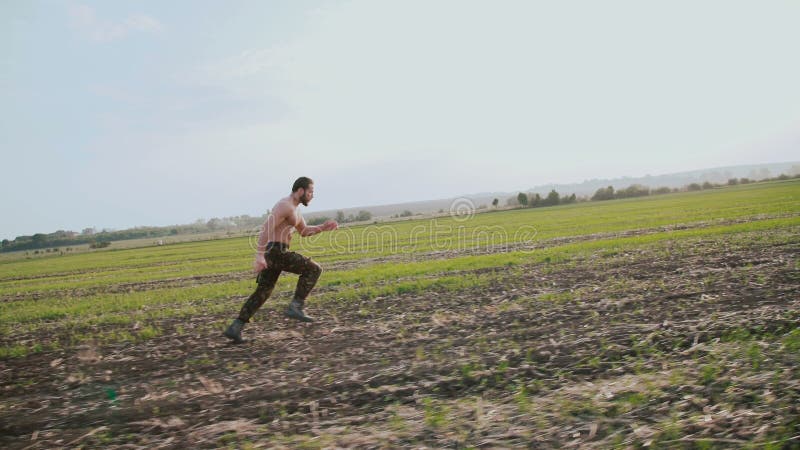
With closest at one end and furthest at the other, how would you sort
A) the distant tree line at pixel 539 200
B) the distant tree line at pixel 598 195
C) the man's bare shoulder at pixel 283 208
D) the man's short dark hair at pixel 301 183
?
the man's bare shoulder at pixel 283 208 < the man's short dark hair at pixel 301 183 < the distant tree line at pixel 539 200 < the distant tree line at pixel 598 195

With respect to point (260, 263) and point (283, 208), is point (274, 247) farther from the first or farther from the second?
point (283, 208)

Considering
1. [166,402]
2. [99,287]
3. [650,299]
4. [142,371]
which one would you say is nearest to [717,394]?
[650,299]

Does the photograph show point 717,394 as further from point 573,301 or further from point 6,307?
point 6,307

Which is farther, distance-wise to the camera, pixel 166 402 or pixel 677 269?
pixel 677 269

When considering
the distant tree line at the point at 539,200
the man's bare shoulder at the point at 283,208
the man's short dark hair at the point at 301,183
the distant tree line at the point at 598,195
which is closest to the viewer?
the man's bare shoulder at the point at 283,208

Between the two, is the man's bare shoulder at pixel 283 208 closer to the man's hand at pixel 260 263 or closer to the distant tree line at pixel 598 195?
the man's hand at pixel 260 263

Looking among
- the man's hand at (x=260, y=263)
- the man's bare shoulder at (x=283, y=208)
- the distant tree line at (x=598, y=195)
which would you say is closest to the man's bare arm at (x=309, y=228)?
the man's bare shoulder at (x=283, y=208)

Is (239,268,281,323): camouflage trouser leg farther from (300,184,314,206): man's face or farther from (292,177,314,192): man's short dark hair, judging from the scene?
(292,177,314,192): man's short dark hair

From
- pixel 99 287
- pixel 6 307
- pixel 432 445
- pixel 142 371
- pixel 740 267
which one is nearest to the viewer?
pixel 432 445

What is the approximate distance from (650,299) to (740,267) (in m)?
3.74

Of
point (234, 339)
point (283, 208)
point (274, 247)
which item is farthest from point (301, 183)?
point (234, 339)

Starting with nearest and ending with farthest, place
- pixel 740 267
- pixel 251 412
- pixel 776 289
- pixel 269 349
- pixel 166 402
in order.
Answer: pixel 251 412, pixel 166 402, pixel 269 349, pixel 776 289, pixel 740 267

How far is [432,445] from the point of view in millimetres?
3781

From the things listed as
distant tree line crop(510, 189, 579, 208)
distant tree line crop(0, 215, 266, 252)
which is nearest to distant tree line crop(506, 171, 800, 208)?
distant tree line crop(510, 189, 579, 208)
